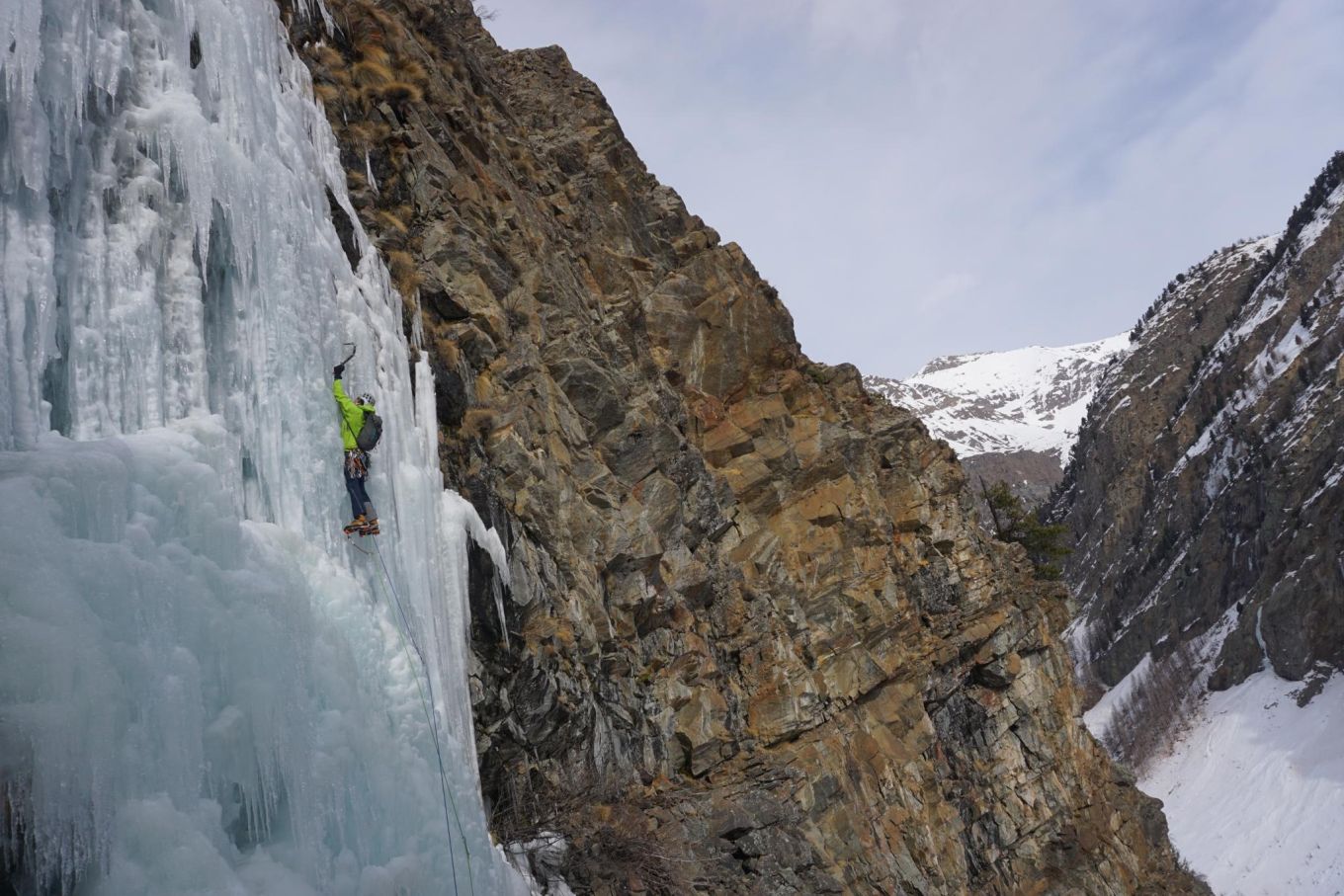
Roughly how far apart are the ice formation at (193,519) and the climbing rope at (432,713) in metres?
0.04

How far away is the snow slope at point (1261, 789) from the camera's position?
4722 centimetres

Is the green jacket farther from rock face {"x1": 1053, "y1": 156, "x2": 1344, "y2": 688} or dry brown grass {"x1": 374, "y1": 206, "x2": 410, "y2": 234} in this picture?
rock face {"x1": 1053, "y1": 156, "x2": 1344, "y2": 688}

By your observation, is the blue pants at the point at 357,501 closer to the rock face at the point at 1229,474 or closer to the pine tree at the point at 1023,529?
the pine tree at the point at 1023,529

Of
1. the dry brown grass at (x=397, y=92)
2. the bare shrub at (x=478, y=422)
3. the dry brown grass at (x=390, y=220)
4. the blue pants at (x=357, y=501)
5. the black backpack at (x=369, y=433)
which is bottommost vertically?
the blue pants at (x=357, y=501)

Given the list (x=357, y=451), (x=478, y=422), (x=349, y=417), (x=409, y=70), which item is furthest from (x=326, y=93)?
(x=357, y=451)

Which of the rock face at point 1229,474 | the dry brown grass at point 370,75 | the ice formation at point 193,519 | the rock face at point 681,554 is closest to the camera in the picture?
the ice formation at point 193,519

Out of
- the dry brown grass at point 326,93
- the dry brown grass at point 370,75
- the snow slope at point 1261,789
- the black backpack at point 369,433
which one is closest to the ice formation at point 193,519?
the black backpack at point 369,433

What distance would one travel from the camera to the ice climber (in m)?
7.27

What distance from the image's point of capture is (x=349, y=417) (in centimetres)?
741

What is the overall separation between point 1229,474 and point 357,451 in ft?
299

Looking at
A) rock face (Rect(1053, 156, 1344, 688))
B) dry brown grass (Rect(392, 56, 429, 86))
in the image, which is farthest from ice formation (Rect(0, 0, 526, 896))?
rock face (Rect(1053, 156, 1344, 688))

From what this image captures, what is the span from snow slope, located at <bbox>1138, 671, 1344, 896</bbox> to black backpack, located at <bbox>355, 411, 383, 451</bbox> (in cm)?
5063

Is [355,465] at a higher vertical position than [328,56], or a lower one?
lower

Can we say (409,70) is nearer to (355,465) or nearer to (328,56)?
(328,56)
